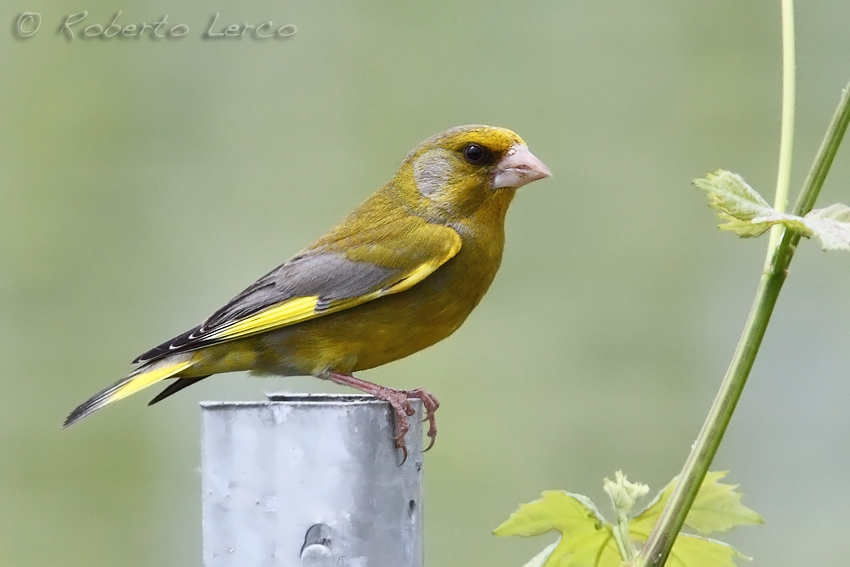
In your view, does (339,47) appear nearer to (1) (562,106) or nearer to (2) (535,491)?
(1) (562,106)

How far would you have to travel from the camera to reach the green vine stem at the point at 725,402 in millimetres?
1028

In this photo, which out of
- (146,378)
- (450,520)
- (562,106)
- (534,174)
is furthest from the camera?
(562,106)

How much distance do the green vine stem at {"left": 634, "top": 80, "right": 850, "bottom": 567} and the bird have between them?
128 cm

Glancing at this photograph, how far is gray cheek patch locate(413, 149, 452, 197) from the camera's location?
9.36 feet

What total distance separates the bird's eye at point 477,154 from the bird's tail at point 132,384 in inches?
34.1

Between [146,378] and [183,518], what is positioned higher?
[146,378]

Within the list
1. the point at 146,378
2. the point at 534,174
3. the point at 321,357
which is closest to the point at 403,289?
the point at 321,357

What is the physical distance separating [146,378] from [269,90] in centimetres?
362

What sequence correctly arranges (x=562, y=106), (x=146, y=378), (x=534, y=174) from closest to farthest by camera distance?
(x=146, y=378) → (x=534, y=174) → (x=562, y=106)

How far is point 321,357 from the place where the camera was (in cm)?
247

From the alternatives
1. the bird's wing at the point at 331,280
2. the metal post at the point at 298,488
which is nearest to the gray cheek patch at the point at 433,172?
the bird's wing at the point at 331,280

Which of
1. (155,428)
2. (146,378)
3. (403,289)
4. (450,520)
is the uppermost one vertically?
(403,289)
